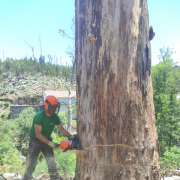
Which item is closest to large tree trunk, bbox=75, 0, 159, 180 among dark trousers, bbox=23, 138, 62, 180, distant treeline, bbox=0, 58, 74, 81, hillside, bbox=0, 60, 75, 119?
dark trousers, bbox=23, 138, 62, 180

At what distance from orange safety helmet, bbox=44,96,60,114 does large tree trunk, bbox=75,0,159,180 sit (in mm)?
1576

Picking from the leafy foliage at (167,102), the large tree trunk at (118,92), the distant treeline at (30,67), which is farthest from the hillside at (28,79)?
the large tree trunk at (118,92)

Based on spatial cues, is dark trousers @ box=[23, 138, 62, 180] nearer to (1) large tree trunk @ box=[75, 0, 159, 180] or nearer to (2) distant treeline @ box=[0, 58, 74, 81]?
(1) large tree trunk @ box=[75, 0, 159, 180]

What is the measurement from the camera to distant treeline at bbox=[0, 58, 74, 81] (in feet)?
93.2

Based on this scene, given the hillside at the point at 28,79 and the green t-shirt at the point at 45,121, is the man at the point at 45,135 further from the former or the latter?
the hillside at the point at 28,79

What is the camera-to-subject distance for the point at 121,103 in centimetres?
355

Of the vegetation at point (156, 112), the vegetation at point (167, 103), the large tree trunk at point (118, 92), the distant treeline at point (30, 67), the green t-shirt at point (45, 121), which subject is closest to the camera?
the large tree trunk at point (118, 92)

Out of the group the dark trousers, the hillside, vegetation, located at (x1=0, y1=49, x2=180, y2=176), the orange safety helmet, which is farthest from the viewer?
the hillside

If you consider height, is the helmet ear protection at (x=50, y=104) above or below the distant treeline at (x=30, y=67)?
below

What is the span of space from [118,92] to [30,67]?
26019mm

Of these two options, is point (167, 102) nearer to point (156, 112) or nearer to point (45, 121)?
point (156, 112)

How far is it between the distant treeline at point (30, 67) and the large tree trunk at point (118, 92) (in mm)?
24554

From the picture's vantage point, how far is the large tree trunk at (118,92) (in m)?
3.55

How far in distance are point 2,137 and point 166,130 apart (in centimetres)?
1227
